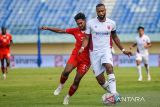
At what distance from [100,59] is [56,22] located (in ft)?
108

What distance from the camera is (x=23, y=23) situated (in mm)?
47188

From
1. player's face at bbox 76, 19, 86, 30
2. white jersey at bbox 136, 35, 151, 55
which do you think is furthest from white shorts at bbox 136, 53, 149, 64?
player's face at bbox 76, 19, 86, 30

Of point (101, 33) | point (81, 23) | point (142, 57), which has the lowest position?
point (142, 57)

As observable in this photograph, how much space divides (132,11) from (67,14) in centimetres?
504

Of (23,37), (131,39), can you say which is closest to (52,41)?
(23,37)

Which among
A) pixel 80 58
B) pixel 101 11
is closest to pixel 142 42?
pixel 80 58

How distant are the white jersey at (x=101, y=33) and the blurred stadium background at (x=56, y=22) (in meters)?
27.9

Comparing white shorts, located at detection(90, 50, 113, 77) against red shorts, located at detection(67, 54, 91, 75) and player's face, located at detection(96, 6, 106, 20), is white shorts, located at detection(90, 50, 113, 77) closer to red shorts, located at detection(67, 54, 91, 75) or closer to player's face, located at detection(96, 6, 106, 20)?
red shorts, located at detection(67, 54, 91, 75)

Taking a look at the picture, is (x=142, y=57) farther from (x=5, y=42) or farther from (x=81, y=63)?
(x=81, y=63)

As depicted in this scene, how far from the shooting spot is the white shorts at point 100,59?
1409cm

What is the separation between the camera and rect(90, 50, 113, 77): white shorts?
14.1 metres

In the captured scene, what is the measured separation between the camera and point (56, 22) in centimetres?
4684

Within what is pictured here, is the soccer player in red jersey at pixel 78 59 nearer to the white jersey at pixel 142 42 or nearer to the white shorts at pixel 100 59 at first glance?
the white shorts at pixel 100 59

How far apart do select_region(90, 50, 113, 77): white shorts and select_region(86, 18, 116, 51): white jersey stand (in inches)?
4.3
